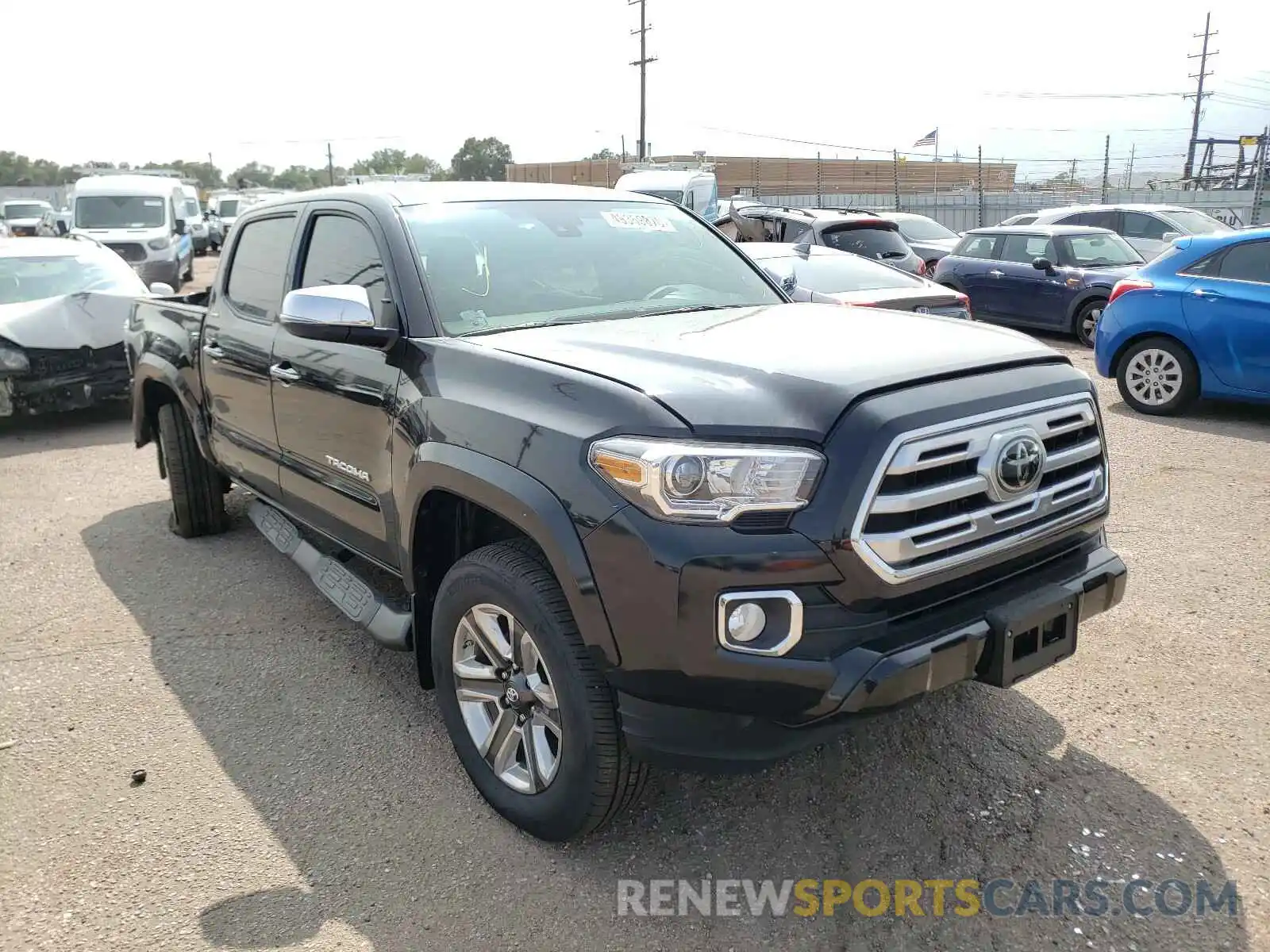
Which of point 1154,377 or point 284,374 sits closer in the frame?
point 284,374

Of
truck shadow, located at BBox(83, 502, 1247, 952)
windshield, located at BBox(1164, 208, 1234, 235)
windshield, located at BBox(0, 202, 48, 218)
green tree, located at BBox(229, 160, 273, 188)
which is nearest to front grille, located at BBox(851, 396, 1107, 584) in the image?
truck shadow, located at BBox(83, 502, 1247, 952)

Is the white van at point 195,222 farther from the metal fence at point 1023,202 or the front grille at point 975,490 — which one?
the front grille at point 975,490

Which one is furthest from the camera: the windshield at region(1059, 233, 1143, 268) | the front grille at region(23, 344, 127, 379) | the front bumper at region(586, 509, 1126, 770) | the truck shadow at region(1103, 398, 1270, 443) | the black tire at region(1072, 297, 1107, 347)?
the windshield at region(1059, 233, 1143, 268)

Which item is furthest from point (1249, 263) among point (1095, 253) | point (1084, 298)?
point (1095, 253)

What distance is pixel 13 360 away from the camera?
802 cm

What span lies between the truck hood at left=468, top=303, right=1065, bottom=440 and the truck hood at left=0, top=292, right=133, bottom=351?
6676 millimetres

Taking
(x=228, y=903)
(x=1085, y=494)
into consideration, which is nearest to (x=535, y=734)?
(x=228, y=903)

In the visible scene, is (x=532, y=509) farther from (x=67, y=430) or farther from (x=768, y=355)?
(x=67, y=430)

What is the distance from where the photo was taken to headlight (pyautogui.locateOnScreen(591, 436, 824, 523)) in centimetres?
235

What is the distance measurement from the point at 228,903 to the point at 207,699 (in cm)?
131

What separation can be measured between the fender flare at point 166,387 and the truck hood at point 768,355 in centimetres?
269

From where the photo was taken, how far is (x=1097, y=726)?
11.3 feet

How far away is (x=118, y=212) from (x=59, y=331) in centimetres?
1274

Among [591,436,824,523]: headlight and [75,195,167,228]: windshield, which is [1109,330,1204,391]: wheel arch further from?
[75,195,167,228]: windshield
